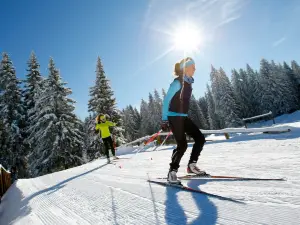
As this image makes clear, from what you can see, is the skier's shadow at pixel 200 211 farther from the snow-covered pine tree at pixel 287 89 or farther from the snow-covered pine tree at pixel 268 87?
the snow-covered pine tree at pixel 287 89

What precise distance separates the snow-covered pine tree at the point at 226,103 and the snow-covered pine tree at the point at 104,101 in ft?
101

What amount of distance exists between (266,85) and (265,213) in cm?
6786

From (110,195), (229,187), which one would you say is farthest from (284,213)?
(110,195)

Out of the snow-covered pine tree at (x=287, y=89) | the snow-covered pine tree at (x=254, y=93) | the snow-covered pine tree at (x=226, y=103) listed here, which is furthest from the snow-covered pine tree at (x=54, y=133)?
the snow-covered pine tree at (x=254, y=93)

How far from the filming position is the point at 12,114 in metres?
27.7

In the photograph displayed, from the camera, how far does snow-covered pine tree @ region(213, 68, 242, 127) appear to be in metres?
53.3

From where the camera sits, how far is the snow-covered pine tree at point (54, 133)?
80.3ft

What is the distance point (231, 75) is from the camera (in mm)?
72500

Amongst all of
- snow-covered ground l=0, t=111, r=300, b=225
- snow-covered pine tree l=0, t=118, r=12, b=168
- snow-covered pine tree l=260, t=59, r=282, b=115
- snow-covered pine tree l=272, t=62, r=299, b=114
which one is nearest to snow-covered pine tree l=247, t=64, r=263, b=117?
snow-covered pine tree l=260, t=59, r=282, b=115

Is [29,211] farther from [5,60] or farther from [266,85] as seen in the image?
[266,85]

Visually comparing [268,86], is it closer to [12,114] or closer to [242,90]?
[242,90]

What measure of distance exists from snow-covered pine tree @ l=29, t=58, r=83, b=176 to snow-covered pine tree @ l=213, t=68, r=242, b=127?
36032 millimetres

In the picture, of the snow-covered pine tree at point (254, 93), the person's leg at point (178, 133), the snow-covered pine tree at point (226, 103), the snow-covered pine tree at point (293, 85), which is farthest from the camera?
the snow-covered pine tree at point (254, 93)

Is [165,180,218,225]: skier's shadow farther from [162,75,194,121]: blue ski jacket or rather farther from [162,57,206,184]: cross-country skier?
[162,75,194,121]: blue ski jacket
